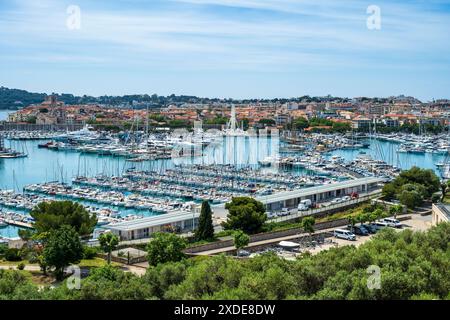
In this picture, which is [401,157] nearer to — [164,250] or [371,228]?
[371,228]

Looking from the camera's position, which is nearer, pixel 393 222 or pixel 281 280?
pixel 281 280

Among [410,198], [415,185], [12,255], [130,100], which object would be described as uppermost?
[130,100]

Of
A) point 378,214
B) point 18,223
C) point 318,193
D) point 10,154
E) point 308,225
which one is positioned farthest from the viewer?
point 10,154

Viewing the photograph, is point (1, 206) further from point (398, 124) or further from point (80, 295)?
Answer: point (398, 124)

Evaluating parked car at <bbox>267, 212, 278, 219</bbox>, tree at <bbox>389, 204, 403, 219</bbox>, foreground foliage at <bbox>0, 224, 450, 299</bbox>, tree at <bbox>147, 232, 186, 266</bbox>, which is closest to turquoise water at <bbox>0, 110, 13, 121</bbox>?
parked car at <bbox>267, 212, 278, 219</bbox>

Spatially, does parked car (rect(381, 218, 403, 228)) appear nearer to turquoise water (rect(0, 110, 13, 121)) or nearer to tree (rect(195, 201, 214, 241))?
tree (rect(195, 201, 214, 241))

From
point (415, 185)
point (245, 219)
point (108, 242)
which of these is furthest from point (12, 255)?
point (415, 185)
